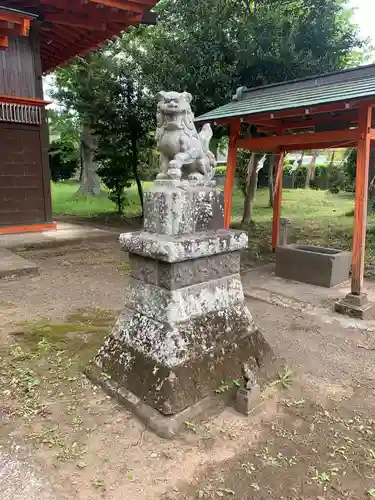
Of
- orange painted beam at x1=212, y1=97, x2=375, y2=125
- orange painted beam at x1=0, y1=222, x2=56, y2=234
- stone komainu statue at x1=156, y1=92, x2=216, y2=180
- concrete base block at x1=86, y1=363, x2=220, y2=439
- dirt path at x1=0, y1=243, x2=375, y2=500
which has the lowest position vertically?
dirt path at x1=0, y1=243, x2=375, y2=500

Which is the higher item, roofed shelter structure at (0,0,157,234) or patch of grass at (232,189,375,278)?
roofed shelter structure at (0,0,157,234)

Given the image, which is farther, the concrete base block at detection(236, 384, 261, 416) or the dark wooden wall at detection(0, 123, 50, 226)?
the dark wooden wall at detection(0, 123, 50, 226)

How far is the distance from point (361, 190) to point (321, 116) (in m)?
2.35

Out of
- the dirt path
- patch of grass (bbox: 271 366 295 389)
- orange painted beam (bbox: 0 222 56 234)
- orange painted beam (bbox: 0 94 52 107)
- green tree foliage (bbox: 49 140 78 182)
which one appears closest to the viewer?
the dirt path

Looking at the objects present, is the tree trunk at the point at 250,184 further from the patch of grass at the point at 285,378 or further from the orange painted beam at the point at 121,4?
the patch of grass at the point at 285,378

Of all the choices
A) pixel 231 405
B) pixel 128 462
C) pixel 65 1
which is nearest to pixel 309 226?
pixel 65 1

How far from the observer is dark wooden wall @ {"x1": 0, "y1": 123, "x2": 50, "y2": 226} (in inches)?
324

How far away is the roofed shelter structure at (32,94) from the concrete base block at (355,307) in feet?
22.6

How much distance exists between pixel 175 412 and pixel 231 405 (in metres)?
0.48

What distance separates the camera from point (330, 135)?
5.34 metres

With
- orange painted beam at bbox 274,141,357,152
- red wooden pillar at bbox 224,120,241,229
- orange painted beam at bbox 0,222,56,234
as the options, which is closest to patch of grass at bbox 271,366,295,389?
red wooden pillar at bbox 224,120,241,229

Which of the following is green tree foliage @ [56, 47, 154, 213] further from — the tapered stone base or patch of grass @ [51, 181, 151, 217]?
the tapered stone base

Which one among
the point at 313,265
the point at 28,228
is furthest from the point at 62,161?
the point at 313,265

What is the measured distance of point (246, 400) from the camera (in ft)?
8.65
